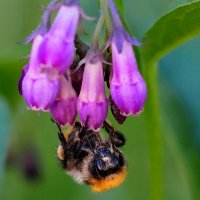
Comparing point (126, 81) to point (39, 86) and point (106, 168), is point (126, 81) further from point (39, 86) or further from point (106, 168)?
point (106, 168)

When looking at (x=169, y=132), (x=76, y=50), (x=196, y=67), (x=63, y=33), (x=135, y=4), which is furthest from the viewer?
(x=135, y=4)

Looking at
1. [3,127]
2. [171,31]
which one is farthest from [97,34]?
[3,127]

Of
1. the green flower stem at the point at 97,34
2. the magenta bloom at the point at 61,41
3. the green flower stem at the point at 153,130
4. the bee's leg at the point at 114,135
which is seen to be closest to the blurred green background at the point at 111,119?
the green flower stem at the point at 153,130

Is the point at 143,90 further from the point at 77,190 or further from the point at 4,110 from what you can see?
the point at 77,190

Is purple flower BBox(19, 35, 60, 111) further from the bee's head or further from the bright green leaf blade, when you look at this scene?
the bright green leaf blade

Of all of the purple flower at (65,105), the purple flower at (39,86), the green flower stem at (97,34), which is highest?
the green flower stem at (97,34)

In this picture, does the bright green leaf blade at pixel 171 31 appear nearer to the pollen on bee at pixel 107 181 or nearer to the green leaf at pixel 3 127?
the pollen on bee at pixel 107 181

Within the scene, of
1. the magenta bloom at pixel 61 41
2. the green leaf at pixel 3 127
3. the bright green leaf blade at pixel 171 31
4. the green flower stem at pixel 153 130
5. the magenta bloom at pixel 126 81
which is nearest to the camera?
the magenta bloom at pixel 61 41

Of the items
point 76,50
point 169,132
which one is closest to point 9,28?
point 169,132
